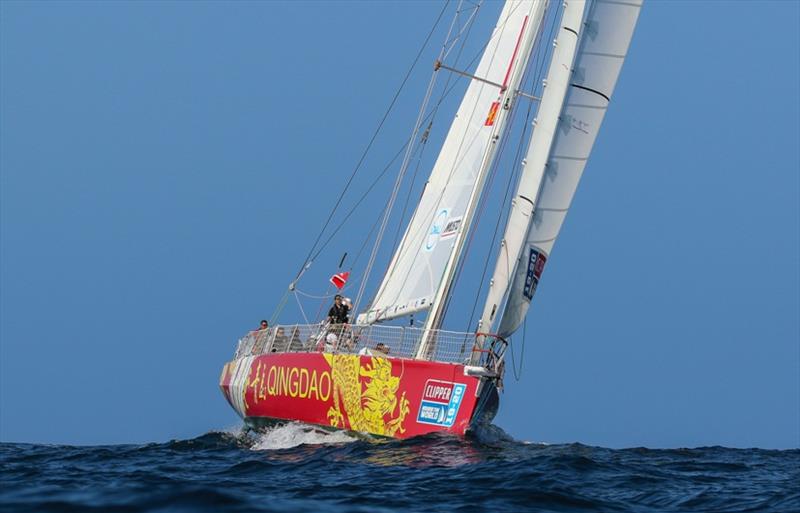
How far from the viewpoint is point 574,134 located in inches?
630

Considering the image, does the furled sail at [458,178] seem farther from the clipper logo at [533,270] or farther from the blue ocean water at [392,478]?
the blue ocean water at [392,478]

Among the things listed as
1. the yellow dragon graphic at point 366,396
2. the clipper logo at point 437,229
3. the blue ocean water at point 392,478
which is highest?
the clipper logo at point 437,229

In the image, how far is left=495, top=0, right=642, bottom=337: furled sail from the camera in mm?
15898

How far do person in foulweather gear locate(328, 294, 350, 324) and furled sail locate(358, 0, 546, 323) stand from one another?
1.20 feet

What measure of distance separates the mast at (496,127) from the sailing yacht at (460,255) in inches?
0.8

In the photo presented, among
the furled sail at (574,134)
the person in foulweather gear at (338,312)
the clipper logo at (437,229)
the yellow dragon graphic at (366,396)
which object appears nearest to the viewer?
the yellow dragon graphic at (366,396)

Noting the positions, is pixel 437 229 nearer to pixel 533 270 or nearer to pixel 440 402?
pixel 533 270

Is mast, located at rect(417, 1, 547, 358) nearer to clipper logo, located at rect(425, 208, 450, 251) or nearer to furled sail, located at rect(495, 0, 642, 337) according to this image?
clipper logo, located at rect(425, 208, 450, 251)

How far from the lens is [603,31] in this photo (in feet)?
53.3

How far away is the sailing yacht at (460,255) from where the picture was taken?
1541cm

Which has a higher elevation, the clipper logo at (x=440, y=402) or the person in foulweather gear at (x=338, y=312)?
the person in foulweather gear at (x=338, y=312)

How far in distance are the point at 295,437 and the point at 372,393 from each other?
65.4 inches

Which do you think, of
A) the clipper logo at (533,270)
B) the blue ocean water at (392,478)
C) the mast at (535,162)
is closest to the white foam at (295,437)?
the blue ocean water at (392,478)

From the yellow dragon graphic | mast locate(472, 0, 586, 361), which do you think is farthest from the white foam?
mast locate(472, 0, 586, 361)
